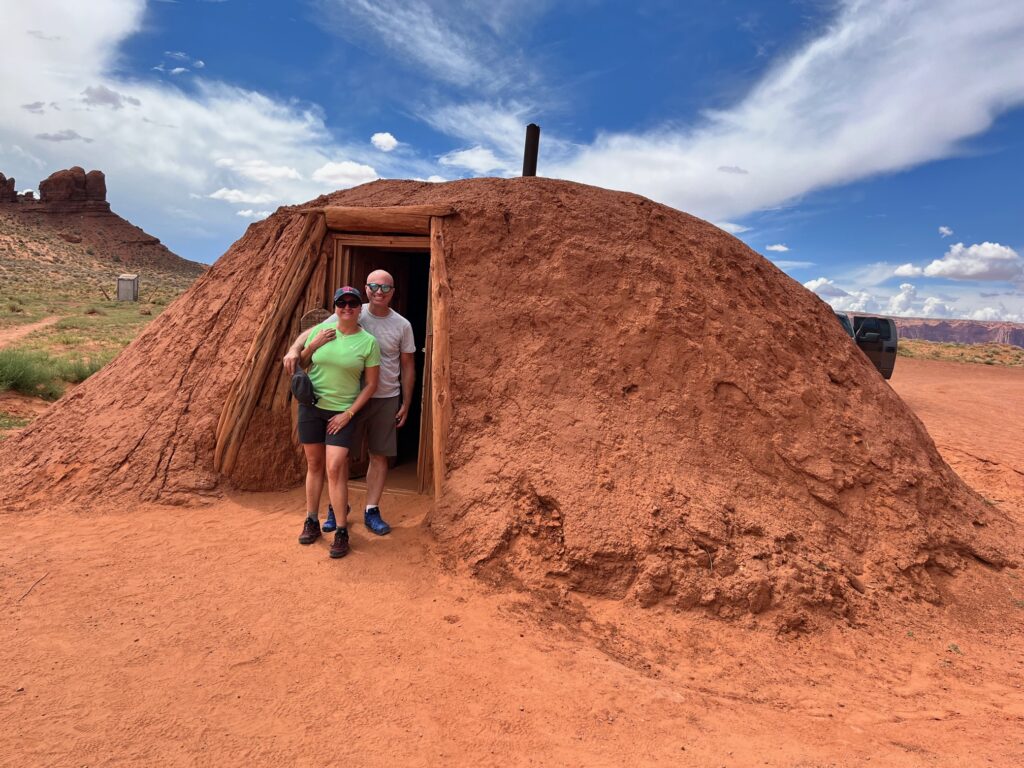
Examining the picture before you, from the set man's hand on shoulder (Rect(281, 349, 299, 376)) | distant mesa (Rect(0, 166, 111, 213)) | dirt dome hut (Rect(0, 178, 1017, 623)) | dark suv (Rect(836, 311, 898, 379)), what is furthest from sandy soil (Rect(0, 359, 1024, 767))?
distant mesa (Rect(0, 166, 111, 213))

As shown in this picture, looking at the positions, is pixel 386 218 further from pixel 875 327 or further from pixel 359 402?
pixel 875 327

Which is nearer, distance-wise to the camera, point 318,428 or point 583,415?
point 318,428

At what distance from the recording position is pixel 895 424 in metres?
4.68

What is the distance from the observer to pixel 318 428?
383 centimetres

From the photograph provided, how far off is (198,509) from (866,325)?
42.2 feet

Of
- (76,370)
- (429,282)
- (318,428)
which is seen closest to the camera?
(318,428)

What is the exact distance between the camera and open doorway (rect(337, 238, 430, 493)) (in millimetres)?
5036

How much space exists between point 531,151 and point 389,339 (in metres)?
2.98

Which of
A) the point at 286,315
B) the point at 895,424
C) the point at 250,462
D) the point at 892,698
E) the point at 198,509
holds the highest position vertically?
the point at 286,315

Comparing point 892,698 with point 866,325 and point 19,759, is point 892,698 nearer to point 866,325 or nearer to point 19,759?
point 19,759

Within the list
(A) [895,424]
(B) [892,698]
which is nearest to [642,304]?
(A) [895,424]

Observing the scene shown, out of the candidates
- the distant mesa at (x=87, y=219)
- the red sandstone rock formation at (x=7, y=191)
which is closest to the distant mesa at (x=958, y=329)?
the distant mesa at (x=87, y=219)

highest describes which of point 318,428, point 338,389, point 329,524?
point 338,389

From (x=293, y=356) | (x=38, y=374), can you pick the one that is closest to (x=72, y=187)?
(x=38, y=374)
